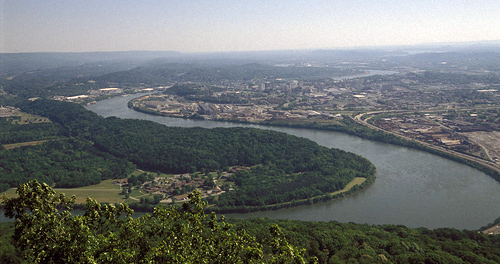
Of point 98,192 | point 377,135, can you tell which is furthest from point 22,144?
point 377,135

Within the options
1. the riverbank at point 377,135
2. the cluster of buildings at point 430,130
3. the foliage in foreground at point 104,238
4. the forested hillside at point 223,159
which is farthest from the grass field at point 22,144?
the cluster of buildings at point 430,130

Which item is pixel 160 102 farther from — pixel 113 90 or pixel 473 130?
pixel 473 130

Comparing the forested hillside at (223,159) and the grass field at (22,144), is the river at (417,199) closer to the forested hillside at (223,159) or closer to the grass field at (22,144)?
the forested hillside at (223,159)

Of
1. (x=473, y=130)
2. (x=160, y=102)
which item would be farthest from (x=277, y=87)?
(x=473, y=130)

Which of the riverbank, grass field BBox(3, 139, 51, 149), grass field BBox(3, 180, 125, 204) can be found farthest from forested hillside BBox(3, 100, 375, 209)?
the riverbank

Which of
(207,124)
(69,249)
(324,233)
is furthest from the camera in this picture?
(207,124)

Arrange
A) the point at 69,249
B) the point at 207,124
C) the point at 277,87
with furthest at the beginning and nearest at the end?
the point at 277,87, the point at 207,124, the point at 69,249
